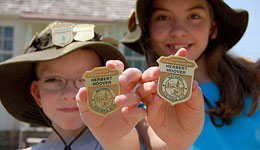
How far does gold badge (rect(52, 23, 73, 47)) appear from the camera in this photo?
2.22 m

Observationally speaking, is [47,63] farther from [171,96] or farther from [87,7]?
[87,7]

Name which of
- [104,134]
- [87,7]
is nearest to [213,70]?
[104,134]

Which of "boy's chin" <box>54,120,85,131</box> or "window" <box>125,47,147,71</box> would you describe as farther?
"window" <box>125,47,147,71</box>

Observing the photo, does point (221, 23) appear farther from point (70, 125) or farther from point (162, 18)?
point (70, 125)

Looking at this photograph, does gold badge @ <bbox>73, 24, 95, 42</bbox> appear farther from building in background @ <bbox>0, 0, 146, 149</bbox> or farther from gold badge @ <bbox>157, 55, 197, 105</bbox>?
building in background @ <bbox>0, 0, 146, 149</bbox>

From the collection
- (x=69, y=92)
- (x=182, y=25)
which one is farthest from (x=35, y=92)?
(x=182, y=25)

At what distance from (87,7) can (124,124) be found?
842cm

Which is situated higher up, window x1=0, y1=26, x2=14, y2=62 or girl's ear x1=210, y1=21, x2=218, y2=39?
girl's ear x1=210, y1=21, x2=218, y2=39

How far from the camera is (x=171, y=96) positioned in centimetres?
132

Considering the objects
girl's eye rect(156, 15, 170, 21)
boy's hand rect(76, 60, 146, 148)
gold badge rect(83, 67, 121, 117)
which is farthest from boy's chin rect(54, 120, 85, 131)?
girl's eye rect(156, 15, 170, 21)

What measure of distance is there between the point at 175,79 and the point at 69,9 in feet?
27.3

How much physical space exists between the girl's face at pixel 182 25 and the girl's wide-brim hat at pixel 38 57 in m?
0.47

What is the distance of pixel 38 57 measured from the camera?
213 centimetres

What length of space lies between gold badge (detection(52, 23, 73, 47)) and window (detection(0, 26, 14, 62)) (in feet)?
25.1
